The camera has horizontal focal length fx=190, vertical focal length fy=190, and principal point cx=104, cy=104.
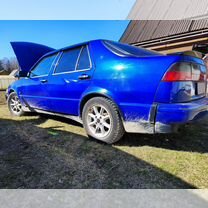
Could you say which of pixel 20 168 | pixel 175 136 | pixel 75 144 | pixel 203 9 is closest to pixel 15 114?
pixel 75 144

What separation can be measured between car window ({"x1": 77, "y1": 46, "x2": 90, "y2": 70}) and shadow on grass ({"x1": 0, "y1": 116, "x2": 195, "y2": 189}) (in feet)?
3.81

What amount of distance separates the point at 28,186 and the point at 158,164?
141 cm

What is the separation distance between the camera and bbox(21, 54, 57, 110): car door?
3801mm

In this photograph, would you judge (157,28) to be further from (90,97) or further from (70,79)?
(90,97)

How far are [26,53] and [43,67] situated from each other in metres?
1.71

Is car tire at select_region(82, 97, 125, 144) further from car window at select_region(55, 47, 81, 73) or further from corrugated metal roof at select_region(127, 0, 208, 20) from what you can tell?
corrugated metal roof at select_region(127, 0, 208, 20)

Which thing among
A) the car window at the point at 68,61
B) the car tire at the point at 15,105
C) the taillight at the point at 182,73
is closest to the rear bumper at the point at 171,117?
the taillight at the point at 182,73

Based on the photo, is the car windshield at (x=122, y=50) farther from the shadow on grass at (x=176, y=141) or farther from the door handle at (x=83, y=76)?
the shadow on grass at (x=176, y=141)

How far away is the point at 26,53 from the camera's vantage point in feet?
17.7

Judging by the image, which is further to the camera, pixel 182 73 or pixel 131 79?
pixel 131 79

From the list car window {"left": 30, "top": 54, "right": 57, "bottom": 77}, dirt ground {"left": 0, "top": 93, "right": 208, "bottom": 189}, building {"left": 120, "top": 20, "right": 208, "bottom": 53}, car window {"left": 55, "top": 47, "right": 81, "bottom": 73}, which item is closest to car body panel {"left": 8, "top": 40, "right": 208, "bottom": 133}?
car window {"left": 55, "top": 47, "right": 81, "bottom": 73}

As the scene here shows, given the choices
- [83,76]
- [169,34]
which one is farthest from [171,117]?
[169,34]

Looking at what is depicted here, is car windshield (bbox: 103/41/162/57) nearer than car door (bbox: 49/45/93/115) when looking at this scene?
Yes

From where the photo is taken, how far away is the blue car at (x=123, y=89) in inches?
87.4
